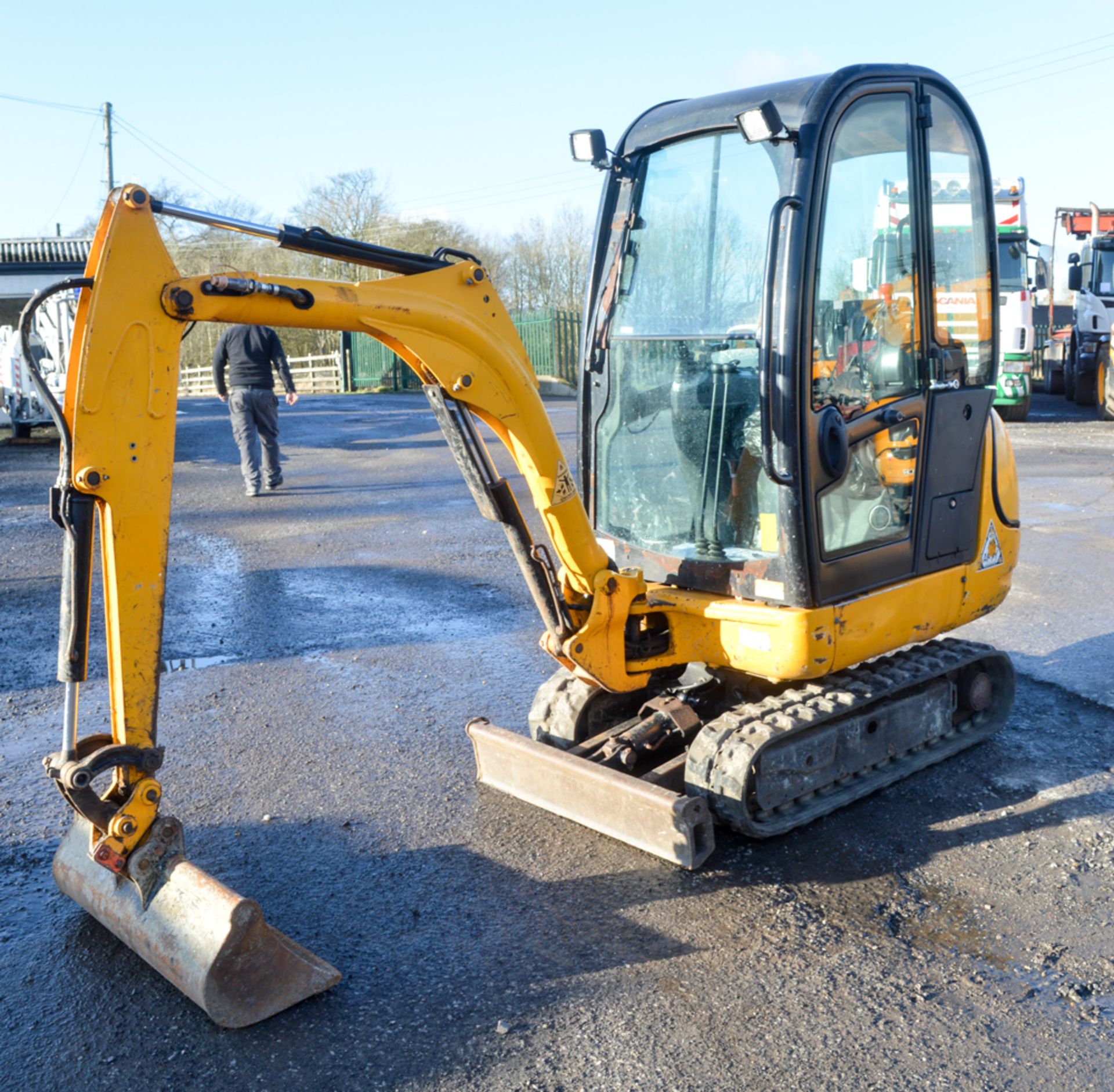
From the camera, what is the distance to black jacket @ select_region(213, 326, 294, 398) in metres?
11.4

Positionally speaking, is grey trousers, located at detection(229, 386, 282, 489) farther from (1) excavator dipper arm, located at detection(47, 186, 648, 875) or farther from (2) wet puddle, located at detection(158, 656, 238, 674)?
(1) excavator dipper arm, located at detection(47, 186, 648, 875)

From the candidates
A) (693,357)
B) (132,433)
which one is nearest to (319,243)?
(132,433)

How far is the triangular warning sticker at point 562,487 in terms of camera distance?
4191 mm

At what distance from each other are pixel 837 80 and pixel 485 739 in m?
2.84

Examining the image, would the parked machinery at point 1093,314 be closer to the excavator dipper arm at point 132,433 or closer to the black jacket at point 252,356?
the black jacket at point 252,356

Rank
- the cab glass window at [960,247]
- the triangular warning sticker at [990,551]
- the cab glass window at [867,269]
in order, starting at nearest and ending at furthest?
1. the cab glass window at [867,269]
2. the cab glass window at [960,247]
3. the triangular warning sticker at [990,551]

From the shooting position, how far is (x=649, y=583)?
4652 mm

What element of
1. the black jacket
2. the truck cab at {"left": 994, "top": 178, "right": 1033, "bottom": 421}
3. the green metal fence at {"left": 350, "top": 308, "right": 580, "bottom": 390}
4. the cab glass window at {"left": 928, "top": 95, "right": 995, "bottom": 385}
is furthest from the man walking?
the green metal fence at {"left": 350, "top": 308, "right": 580, "bottom": 390}

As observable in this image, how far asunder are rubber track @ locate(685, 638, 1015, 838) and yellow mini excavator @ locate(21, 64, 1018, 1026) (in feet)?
0.05

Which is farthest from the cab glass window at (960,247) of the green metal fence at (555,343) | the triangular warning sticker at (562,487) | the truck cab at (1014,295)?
the green metal fence at (555,343)

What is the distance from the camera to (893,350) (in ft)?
14.8

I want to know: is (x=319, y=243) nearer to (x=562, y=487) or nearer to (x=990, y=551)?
(x=562, y=487)

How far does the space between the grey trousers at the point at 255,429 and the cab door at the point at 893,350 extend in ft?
25.8

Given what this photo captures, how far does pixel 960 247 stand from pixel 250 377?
320 inches
